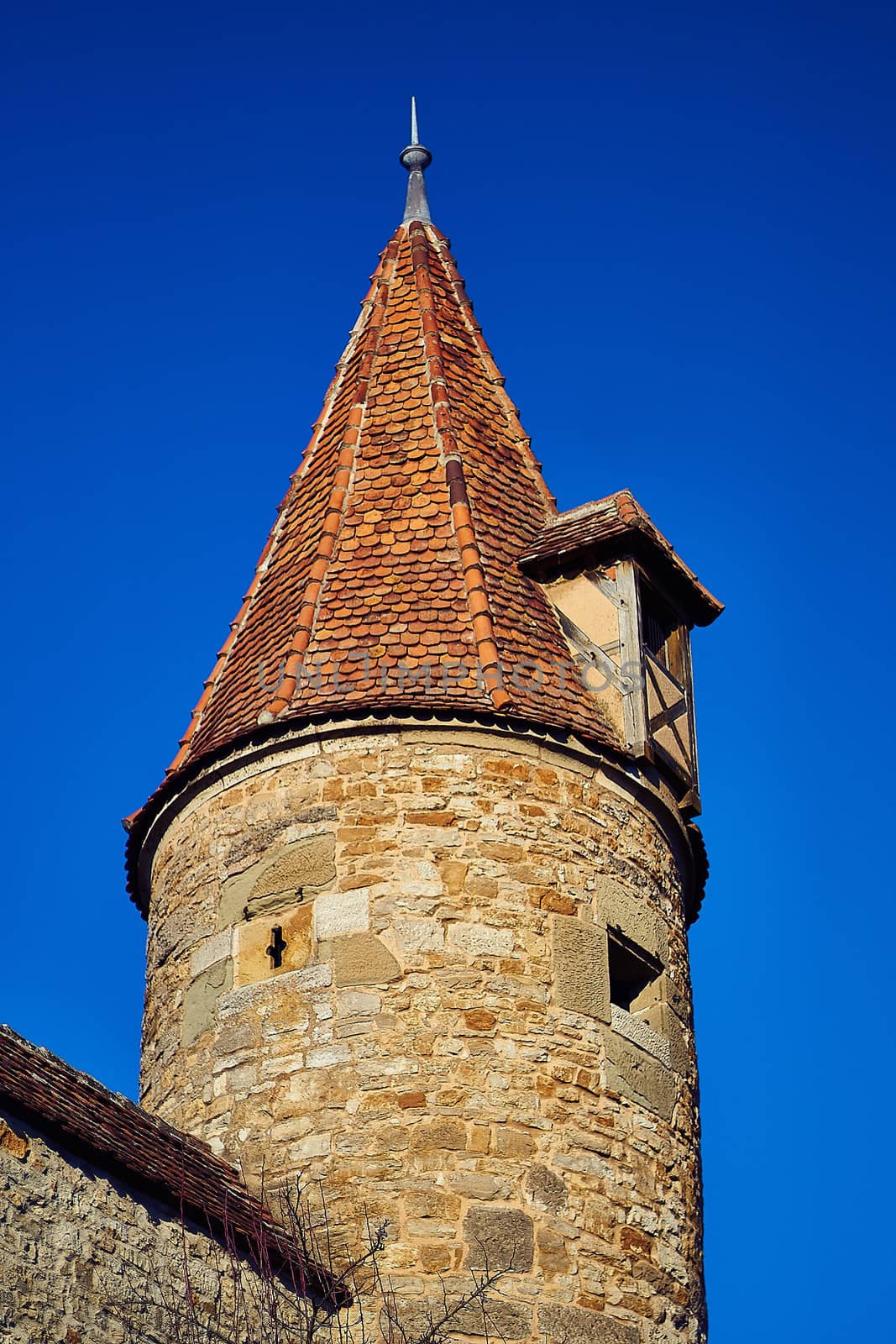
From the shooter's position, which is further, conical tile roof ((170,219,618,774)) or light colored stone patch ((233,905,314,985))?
conical tile roof ((170,219,618,774))

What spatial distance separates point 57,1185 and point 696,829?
15.8 feet

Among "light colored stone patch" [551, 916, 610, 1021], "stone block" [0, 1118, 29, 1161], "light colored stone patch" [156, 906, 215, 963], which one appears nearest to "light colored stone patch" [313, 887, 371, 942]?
"light colored stone patch" [156, 906, 215, 963]

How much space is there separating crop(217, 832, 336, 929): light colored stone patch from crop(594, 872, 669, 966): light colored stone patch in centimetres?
137

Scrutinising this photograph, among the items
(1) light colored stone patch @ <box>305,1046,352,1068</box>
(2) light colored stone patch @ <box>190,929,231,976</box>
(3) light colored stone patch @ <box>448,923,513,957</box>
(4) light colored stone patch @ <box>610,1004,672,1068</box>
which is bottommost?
(1) light colored stone patch @ <box>305,1046,352,1068</box>

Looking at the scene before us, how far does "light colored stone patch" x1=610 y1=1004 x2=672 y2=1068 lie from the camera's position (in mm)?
11703

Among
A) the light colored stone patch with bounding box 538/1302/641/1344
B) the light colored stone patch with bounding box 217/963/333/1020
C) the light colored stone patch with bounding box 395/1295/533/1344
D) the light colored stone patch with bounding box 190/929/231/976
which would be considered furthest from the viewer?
the light colored stone patch with bounding box 190/929/231/976

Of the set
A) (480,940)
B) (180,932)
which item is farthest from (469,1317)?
(180,932)

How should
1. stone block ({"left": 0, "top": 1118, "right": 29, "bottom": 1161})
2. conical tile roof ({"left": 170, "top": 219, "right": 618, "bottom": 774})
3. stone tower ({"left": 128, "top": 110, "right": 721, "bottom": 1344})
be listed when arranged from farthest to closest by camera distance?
conical tile roof ({"left": 170, "top": 219, "right": 618, "bottom": 774}) < stone tower ({"left": 128, "top": 110, "right": 721, "bottom": 1344}) < stone block ({"left": 0, "top": 1118, "right": 29, "bottom": 1161})

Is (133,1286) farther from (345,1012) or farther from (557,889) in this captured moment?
(557,889)

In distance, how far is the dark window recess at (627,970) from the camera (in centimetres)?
1199

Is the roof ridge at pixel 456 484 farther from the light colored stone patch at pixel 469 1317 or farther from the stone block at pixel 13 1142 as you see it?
the stone block at pixel 13 1142

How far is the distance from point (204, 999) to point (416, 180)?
21.5 feet

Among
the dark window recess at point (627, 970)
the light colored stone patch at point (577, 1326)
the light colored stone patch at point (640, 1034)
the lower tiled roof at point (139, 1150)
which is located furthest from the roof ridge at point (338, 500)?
the light colored stone patch at point (577, 1326)

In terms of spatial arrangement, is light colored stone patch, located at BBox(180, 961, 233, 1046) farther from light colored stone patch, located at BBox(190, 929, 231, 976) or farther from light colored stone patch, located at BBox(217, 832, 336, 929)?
light colored stone patch, located at BBox(217, 832, 336, 929)
